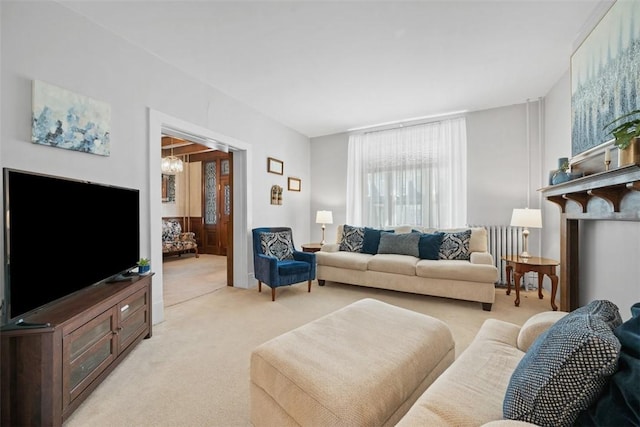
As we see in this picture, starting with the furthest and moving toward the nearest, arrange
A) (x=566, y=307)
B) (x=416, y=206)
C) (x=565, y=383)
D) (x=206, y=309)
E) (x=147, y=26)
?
(x=416, y=206), (x=206, y=309), (x=566, y=307), (x=147, y=26), (x=565, y=383)

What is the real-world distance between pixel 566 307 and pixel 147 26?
14.9ft

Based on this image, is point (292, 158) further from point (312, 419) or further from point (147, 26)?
point (312, 419)

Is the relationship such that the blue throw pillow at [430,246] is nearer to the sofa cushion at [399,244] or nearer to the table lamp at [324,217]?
the sofa cushion at [399,244]

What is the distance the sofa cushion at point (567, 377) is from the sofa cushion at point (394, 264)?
2.76 meters

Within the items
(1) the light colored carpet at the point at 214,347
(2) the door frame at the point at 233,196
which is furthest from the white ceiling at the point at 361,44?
(1) the light colored carpet at the point at 214,347

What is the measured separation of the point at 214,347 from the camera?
Result: 7.42 feet

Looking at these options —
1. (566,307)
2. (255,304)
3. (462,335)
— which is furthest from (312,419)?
(566,307)

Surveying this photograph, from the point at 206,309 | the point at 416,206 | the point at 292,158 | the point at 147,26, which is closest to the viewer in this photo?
the point at 147,26

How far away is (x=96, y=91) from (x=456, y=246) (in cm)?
417

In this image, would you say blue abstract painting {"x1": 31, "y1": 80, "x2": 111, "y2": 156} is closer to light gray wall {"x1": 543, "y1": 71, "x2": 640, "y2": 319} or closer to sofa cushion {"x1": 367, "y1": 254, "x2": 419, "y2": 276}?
sofa cushion {"x1": 367, "y1": 254, "x2": 419, "y2": 276}

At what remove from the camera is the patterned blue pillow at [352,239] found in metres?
4.37

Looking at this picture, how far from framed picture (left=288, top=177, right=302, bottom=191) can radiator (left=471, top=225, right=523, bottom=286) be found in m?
3.23

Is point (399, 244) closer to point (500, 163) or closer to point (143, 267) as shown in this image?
point (500, 163)

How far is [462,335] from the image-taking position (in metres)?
2.48
